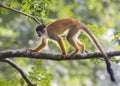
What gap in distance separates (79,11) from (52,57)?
9.97m

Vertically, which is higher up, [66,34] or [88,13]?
[66,34]

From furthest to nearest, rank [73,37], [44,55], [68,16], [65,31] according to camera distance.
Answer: [68,16]
[65,31]
[73,37]
[44,55]

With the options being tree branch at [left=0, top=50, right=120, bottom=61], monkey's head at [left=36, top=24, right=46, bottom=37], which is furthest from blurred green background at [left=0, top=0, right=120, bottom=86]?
tree branch at [left=0, top=50, right=120, bottom=61]

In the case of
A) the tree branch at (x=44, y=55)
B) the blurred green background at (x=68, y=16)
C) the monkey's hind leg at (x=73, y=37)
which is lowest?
the blurred green background at (x=68, y=16)

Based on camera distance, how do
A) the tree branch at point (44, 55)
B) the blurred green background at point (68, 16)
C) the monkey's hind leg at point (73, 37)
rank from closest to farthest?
the tree branch at point (44, 55), the monkey's hind leg at point (73, 37), the blurred green background at point (68, 16)

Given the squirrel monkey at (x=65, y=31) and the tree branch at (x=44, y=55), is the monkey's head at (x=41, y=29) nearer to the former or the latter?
the squirrel monkey at (x=65, y=31)

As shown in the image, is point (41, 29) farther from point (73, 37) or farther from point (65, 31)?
point (73, 37)

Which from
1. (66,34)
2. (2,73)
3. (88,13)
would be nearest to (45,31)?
(66,34)

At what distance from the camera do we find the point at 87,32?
20.2ft

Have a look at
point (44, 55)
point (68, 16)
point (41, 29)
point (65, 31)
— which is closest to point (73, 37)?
point (65, 31)

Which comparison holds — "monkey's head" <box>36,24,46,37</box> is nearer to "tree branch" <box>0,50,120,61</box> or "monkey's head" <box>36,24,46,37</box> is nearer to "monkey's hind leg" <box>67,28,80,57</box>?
"monkey's hind leg" <box>67,28,80,57</box>

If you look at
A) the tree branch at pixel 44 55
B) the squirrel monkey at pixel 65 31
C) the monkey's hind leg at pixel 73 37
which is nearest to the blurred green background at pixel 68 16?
the squirrel monkey at pixel 65 31

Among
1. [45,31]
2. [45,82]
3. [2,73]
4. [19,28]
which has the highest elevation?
[45,31]

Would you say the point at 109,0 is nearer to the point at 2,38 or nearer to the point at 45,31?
the point at 2,38
